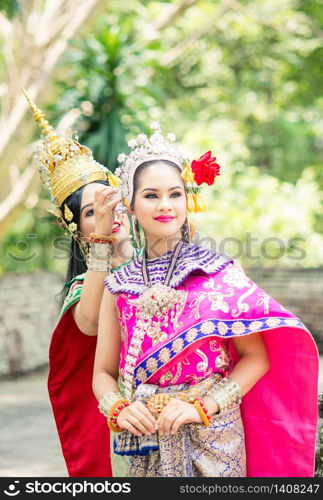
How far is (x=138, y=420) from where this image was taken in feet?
8.03

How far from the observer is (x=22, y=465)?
5.45 m

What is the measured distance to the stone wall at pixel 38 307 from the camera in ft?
30.2

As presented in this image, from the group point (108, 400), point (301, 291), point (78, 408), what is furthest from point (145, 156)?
point (301, 291)

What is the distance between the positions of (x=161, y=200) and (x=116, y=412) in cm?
69

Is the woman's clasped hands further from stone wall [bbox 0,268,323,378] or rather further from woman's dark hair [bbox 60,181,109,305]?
stone wall [bbox 0,268,323,378]

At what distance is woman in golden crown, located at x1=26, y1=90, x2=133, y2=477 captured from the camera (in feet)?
10.3

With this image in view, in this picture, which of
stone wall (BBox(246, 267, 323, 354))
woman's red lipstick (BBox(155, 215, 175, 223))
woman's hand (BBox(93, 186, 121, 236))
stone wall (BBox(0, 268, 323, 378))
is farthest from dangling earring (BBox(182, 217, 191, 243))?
stone wall (BBox(246, 267, 323, 354))

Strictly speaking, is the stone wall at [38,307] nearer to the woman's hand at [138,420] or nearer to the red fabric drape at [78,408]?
the red fabric drape at [78,408]

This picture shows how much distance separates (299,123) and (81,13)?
7498 mm

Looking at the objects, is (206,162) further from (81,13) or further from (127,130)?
(81,13)

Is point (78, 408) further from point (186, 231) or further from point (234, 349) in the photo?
point (186, 231)

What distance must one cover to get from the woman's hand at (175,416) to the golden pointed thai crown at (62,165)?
1223mm

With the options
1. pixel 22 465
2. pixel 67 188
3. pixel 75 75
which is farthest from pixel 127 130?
pixel 67 188

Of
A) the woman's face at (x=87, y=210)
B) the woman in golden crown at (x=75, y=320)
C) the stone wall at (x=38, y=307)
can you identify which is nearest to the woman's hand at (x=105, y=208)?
the woman in golden crown at (x=75, y=320)
